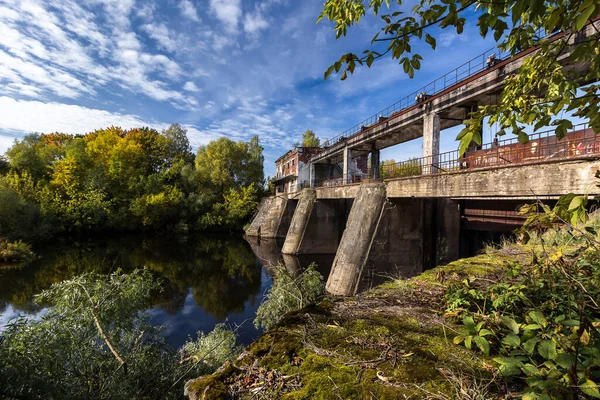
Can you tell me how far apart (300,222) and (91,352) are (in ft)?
56.3

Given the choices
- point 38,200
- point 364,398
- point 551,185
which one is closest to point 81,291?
point 364,398

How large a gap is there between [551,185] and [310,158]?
26.8 meters

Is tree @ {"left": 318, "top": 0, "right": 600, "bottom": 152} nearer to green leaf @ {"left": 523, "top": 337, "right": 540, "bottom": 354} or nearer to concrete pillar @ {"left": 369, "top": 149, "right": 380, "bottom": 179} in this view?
green leaf @ {"left": 523, "top": 337, "right": 540, "bottom": 354}

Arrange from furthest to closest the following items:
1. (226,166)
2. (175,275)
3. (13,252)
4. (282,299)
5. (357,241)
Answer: (226,166), (13,252), (175,275), (357,241), (282,299)

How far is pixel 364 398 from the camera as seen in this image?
1.67m

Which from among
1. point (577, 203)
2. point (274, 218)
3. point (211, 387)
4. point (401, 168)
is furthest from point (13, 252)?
point (577, 203)

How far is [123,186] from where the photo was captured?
1230 inches

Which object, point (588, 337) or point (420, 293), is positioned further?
point (420, 293)

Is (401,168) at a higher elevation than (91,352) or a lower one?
higher

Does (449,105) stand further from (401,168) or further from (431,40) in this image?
(431,40)

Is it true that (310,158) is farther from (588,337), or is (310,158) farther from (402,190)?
(588,337)

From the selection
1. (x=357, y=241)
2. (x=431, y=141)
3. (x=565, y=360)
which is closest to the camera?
(x=565, y=360)

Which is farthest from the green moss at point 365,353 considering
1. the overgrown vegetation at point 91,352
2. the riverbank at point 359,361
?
the overgrown vegetation at point 91,352

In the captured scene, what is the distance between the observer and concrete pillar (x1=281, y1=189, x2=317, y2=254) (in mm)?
20000
